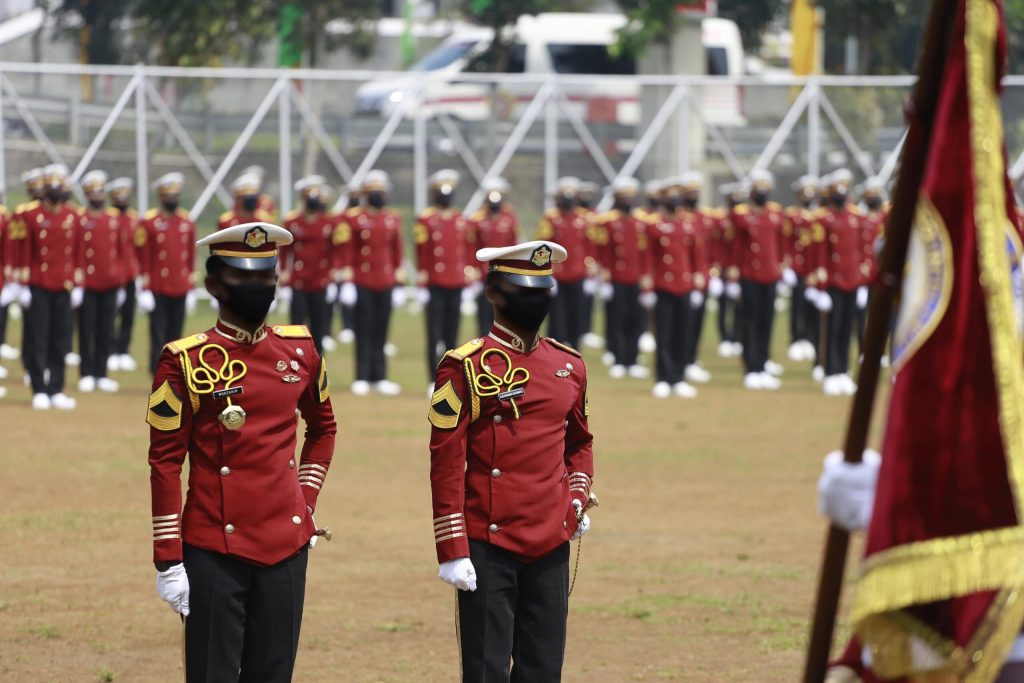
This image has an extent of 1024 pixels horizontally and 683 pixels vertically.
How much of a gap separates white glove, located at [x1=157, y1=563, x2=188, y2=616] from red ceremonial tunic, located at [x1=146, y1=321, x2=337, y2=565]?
45 mm

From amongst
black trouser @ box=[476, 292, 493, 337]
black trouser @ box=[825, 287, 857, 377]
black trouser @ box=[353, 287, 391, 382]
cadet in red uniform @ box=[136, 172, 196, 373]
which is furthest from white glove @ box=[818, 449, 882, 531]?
black trouser @ box=[476, 292, 493, 337]

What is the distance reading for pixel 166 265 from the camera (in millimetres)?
18141

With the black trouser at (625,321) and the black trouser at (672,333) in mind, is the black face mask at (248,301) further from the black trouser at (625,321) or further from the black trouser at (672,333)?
the black trouser at (625,321)

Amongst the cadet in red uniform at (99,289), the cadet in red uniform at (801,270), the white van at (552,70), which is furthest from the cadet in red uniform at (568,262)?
the white van at (552,70)

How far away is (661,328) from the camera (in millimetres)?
18438

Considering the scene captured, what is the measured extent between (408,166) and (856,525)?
23222 millimetres

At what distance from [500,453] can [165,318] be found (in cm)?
1318

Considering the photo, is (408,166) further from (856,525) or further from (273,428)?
(856,525)

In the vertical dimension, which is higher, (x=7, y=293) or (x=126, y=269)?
(x=126, y=269)

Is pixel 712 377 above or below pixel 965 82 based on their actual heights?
below

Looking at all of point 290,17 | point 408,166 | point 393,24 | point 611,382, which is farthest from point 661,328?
point 393,24

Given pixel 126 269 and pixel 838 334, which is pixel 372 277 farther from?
pixel 838 334

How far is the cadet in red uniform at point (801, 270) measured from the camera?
1950 centimetres

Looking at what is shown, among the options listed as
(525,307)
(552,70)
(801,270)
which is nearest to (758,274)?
(801,270)
